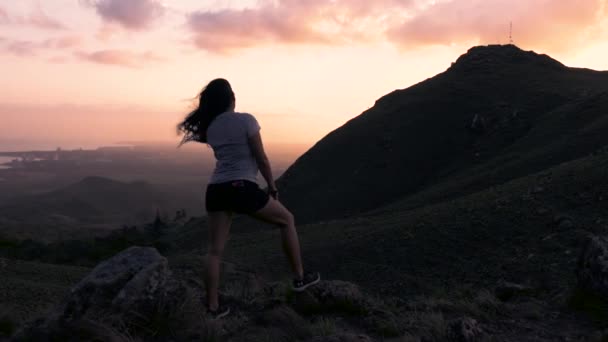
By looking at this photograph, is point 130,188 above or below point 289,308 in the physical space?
below

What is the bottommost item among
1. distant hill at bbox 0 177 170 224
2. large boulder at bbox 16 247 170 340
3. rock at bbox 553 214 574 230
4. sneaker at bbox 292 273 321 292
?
distant hill at bbox 0 177 170 224

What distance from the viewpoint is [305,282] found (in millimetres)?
6066

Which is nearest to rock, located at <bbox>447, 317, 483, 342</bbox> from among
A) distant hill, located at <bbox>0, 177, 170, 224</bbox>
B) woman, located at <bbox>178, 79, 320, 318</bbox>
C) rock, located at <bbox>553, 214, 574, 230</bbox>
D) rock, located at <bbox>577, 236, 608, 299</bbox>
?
woman, located at <bbox>178, 79, 320, 318</bbox>

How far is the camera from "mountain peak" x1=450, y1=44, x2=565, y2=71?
4584 cm

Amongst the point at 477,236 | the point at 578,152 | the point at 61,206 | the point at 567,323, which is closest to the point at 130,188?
the point at 61,206

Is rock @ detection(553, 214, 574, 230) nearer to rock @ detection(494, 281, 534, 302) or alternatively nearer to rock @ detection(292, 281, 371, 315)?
rock @ detection(494, 281, 534, 302)

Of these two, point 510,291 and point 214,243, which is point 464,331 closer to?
point 214,243

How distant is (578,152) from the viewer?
2562 cm

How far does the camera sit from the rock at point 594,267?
6.17 meters

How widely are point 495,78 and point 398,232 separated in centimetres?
3105

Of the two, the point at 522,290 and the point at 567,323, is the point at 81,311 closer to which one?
the point at 567,323

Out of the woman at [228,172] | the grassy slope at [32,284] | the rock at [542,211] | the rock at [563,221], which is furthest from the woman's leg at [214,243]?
the rock at [542,211]

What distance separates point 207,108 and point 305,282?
1.99 m

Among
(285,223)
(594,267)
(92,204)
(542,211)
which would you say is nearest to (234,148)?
(285,223)
